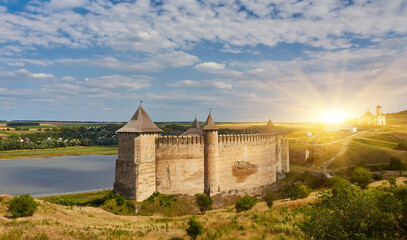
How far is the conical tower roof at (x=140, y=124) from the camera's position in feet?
83.7

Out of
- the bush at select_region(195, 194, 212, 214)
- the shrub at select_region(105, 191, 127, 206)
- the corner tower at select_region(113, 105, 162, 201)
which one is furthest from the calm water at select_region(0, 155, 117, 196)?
the bush at select_region(195, 194, 212, 214)

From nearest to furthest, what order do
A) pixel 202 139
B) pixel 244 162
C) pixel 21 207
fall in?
pixel 21 207 → pixel 202 139 → pixel 244 162

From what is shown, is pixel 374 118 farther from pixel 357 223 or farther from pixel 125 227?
pixel 125 227

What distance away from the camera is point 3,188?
42.4 metres

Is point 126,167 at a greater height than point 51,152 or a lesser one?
greater

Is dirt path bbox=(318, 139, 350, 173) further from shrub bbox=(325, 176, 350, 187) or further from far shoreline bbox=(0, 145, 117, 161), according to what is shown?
far shoreline bbox=(0, 145, 117, 161)

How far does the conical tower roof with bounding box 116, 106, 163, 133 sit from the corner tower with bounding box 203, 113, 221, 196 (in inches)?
228

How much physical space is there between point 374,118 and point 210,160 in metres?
87.8

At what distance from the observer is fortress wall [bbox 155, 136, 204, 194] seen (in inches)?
1062

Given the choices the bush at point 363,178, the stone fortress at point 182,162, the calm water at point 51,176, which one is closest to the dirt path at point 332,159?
the bush at point 363,178

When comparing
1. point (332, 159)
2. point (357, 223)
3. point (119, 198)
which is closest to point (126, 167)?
point (119, 198)

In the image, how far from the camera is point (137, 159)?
25.4 meters

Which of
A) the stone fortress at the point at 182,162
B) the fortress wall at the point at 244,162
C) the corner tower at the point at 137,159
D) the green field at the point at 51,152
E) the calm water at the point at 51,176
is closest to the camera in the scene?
the corner tower at the point at 137,159

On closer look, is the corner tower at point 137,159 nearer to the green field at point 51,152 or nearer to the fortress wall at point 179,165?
the fortress wall at point 179,165
